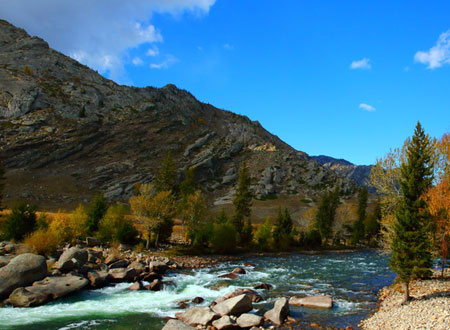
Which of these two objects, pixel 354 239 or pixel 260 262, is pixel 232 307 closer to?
pixel 260 262

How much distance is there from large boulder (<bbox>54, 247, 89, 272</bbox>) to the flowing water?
3.78m

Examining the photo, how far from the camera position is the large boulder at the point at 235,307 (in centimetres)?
2037

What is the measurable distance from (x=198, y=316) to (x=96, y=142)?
10615 cm

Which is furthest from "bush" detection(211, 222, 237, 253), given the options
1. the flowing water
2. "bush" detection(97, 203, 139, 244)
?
"bush" detection(97, 203, 139, 244)

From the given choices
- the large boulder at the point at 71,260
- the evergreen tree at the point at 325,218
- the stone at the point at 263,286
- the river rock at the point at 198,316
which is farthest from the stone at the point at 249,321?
the evergreen tree at the point at 325,218

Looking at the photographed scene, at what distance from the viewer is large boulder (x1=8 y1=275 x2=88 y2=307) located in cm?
2134

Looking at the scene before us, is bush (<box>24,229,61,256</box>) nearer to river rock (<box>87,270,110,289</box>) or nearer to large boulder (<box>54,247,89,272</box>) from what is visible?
large boulder (<box>54,247,89,272</box>)

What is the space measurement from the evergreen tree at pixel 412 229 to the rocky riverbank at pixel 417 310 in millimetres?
1417

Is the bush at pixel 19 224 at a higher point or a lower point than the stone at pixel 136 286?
higher

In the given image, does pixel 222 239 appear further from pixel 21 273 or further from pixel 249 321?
pixel 249 321

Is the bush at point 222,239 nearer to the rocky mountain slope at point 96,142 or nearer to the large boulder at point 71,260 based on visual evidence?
the large boulder at point 71,260

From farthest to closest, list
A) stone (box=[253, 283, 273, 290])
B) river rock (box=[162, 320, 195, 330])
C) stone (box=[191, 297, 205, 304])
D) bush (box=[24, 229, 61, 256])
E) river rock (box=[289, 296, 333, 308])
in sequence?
1. bush (box=[24, 229, 61, 256])
2. stone (box=[253, 283, 273, 290])
3. stone (box=[191, 297, 205, 304])
4. river rock (box=[289, 296, 333, 308])
5. river rock (box=[162, 320, 195, 330])

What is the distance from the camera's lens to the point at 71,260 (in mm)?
28609

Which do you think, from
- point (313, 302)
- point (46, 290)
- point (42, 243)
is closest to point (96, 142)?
point (42, 243)
